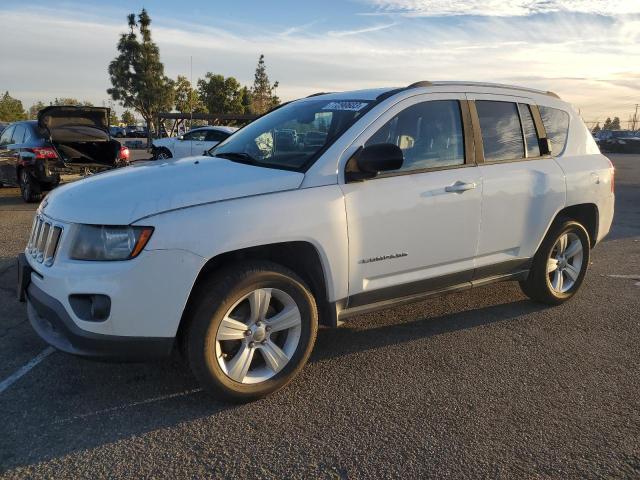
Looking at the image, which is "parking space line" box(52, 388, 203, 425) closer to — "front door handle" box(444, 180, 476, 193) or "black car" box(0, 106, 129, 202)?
"front door handle" box(444, 180, 476, 193)

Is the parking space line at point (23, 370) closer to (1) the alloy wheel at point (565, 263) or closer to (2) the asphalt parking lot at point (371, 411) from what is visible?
(2) the asphalt parking lot at point (371, 411)

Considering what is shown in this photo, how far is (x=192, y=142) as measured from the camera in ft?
54.6

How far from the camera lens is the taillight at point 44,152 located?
993 centimetres

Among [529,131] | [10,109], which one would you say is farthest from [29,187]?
[10,109]

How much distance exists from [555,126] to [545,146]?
28 centimetres

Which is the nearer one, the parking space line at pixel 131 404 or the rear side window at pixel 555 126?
the parking space line at pixel 131 404

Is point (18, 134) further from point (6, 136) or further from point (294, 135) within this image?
point (294, 135)

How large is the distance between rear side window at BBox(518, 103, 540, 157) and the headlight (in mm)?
3169

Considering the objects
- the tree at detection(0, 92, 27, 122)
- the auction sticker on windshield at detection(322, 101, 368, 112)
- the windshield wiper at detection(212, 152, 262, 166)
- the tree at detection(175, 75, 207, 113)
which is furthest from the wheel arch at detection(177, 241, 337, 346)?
the tree at detection(0, 92, 27, 122)

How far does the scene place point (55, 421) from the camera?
292cm

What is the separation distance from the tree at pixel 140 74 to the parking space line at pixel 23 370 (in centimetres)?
4566

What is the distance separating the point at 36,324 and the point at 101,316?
0.69 m

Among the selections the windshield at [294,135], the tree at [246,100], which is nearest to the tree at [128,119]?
the tree at [246,100]

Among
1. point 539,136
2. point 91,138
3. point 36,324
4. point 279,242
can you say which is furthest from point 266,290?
point 91,138
